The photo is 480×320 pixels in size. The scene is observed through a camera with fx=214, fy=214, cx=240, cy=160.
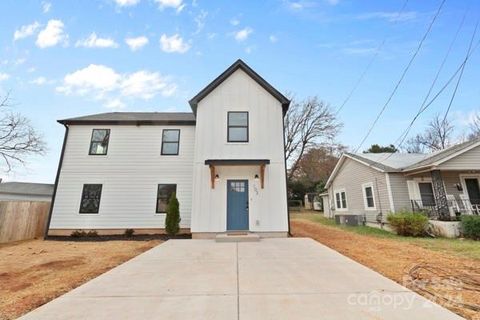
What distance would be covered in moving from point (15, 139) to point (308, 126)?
2678cm

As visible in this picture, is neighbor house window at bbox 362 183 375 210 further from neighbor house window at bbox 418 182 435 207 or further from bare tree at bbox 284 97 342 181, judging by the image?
bare tree at bbox 284 97 342 181

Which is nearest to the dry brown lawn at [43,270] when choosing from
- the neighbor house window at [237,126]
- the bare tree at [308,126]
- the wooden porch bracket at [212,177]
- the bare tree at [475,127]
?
the wooden porch bracket at [212,177]

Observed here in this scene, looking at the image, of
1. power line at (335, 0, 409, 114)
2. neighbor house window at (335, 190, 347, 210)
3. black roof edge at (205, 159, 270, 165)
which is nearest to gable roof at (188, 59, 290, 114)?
black roof edge at (205, 159, 270, 165)

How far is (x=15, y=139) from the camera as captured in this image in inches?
592

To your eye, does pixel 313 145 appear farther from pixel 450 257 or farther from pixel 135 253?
pixel 135 253

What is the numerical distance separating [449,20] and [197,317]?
9.30 meters

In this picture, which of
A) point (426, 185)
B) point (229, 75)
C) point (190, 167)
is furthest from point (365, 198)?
point (229, 75)

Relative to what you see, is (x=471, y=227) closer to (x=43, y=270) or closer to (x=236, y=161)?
(x=236, y=161)

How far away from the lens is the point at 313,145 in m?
26.5

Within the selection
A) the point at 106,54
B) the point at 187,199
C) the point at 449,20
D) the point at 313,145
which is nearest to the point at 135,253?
the point at 187,199

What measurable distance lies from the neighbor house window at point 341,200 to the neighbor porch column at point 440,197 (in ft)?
21.2

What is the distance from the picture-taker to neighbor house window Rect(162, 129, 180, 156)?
10.9m

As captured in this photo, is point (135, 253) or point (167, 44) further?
point (167, 44)

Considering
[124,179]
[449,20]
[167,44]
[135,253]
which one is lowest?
[135,253]
